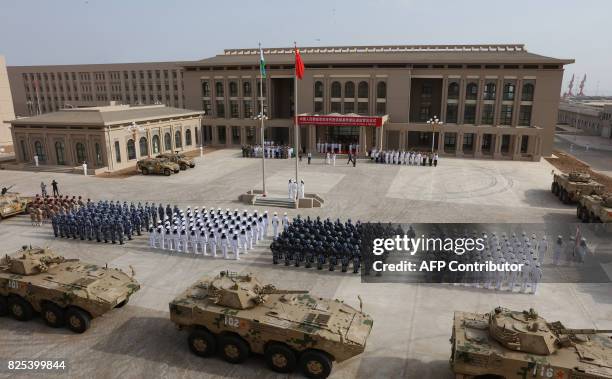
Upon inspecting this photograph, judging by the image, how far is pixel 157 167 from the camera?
32.7 meters

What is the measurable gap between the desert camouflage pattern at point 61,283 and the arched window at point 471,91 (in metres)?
37.9

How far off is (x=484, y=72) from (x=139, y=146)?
3222cm

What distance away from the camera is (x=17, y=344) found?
11.5 meters

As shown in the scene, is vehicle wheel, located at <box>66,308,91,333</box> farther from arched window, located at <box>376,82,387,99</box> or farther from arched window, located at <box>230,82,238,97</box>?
arched window, located at <box>230,82,238,97</box>

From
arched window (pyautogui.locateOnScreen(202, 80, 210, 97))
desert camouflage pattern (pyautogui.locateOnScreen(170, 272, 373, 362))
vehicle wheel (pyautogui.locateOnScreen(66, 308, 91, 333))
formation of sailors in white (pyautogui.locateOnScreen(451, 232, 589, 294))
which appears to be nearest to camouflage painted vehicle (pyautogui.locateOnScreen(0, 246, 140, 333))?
vehicle wheel (pyautogui.locateOnScreen(66, 308, 91, 333))

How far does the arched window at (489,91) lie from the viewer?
4136cm

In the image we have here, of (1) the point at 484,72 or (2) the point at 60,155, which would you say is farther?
(1) the point at 484,72

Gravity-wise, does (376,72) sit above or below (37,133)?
above

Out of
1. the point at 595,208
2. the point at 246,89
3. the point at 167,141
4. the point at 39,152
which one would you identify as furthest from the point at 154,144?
the point at 595,208

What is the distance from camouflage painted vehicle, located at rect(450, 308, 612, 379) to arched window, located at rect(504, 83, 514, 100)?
118 feet

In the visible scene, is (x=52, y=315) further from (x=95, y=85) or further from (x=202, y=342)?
(x=95, y=85)

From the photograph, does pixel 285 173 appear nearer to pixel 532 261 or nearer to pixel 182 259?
pixel 182 259

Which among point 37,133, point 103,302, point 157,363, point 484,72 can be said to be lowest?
point 157,363

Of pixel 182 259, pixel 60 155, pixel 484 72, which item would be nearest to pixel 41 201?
pixel 182 259
